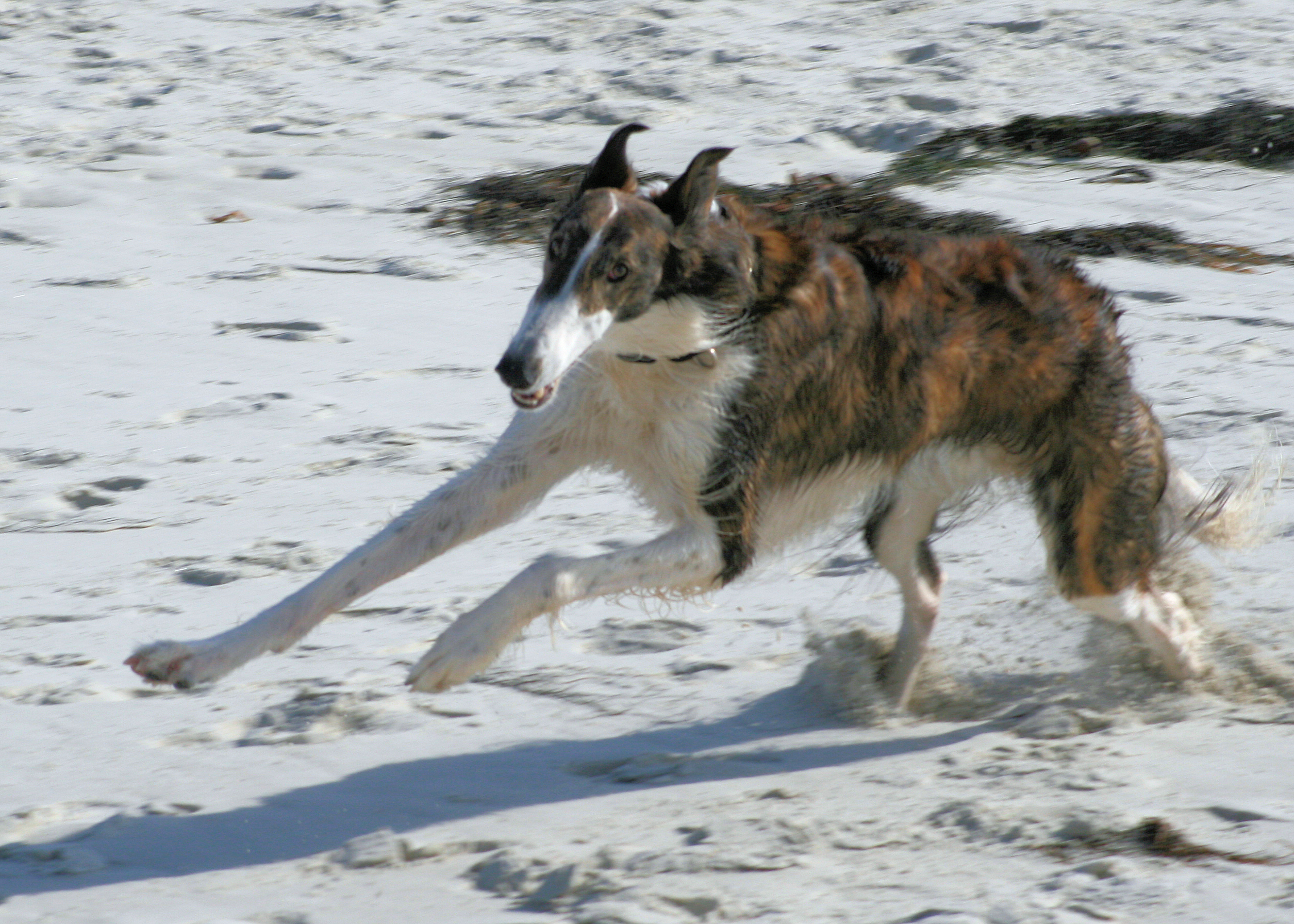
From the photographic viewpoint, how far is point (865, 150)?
10.3 meters

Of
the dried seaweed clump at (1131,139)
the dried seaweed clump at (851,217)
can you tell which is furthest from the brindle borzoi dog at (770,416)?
the dried seaweed clump at (1131,139)

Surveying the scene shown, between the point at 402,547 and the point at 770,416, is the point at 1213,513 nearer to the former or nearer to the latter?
the point at 770,416

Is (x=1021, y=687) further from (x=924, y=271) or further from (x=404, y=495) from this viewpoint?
(x=404, y=495)

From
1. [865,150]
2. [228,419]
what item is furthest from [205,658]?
[865,150]

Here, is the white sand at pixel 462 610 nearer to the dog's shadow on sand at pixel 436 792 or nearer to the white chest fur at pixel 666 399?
the dog's shadow on sand at pixel 436 792

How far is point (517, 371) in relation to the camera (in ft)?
12.2

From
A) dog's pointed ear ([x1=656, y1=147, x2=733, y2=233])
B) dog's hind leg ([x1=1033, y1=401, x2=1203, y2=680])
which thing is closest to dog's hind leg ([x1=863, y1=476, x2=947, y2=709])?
dog's hind leg ([x1=1033, y1=401, x2=1203, y2=680])

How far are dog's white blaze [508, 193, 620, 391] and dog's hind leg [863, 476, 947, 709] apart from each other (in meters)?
1.42

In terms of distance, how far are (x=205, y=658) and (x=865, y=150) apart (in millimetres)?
7153

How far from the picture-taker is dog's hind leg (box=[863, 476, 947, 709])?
16.2ft

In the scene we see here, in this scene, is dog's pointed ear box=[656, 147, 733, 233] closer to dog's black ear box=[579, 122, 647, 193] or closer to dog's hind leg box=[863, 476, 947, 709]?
dog's black ear box=[579, 122, 647, 193]

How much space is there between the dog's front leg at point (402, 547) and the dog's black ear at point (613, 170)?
0.66 metres

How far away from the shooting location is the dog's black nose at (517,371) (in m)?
3.73

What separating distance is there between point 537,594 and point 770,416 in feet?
2.69
